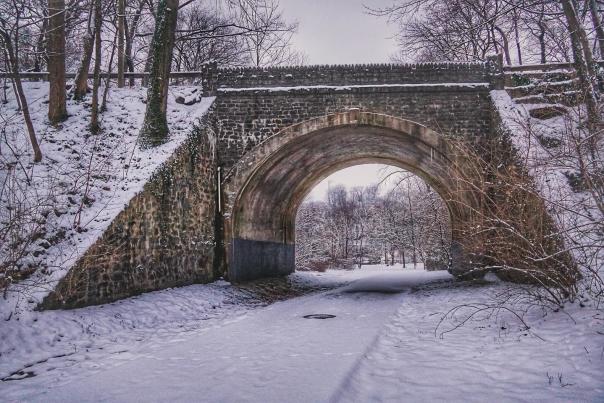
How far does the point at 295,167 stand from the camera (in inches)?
619

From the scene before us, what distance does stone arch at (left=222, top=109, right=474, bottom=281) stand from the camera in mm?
13344

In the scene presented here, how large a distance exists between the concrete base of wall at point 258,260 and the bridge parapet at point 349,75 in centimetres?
485

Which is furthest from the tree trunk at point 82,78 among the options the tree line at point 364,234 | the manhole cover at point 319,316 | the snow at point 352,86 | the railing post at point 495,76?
the tree line at point 364,234

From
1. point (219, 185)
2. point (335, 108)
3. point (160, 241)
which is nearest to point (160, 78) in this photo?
point (219, 185)

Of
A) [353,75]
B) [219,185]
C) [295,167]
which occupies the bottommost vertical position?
[219,185]

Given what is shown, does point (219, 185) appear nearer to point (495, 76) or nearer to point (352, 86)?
point (352, 86)

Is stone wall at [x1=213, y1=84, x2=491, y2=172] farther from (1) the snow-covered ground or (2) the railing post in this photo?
(1) the snow-covered ground

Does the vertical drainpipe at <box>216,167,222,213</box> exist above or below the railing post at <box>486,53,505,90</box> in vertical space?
below

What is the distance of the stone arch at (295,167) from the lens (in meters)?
13.3

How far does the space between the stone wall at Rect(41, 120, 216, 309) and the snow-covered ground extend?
47 centimetres

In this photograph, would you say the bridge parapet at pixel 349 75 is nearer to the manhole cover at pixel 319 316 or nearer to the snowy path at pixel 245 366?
the manhole cover at pixel 319 316

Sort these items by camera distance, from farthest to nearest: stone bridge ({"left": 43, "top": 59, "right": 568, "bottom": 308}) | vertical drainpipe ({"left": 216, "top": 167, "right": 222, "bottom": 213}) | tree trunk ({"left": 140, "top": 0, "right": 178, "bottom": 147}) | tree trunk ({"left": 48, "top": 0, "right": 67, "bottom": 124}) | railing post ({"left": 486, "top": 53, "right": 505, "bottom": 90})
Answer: railing post ({"left": 486, "top": 53, "right": 505, "bottom": 90}) < vertical drainpipe ({"left": 216, "top": 167, "right": 222, "bottom": 213}) < stone bridge ({"left": 43, "top": 59, "right": 568, "bottom": 308}) < tree trunk ({"left": 48, "top": 0, "right": 67, "bottom": 124}) < tree trunk ({"left": 140, "top": 0, "right": 178, "bottom": 147})

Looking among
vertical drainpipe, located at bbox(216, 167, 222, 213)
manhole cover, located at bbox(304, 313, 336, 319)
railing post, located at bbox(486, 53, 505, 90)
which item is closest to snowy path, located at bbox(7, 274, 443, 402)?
manhole cover, located at bbox(304, 313, 336, 319)

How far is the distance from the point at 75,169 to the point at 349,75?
7.93 metres
